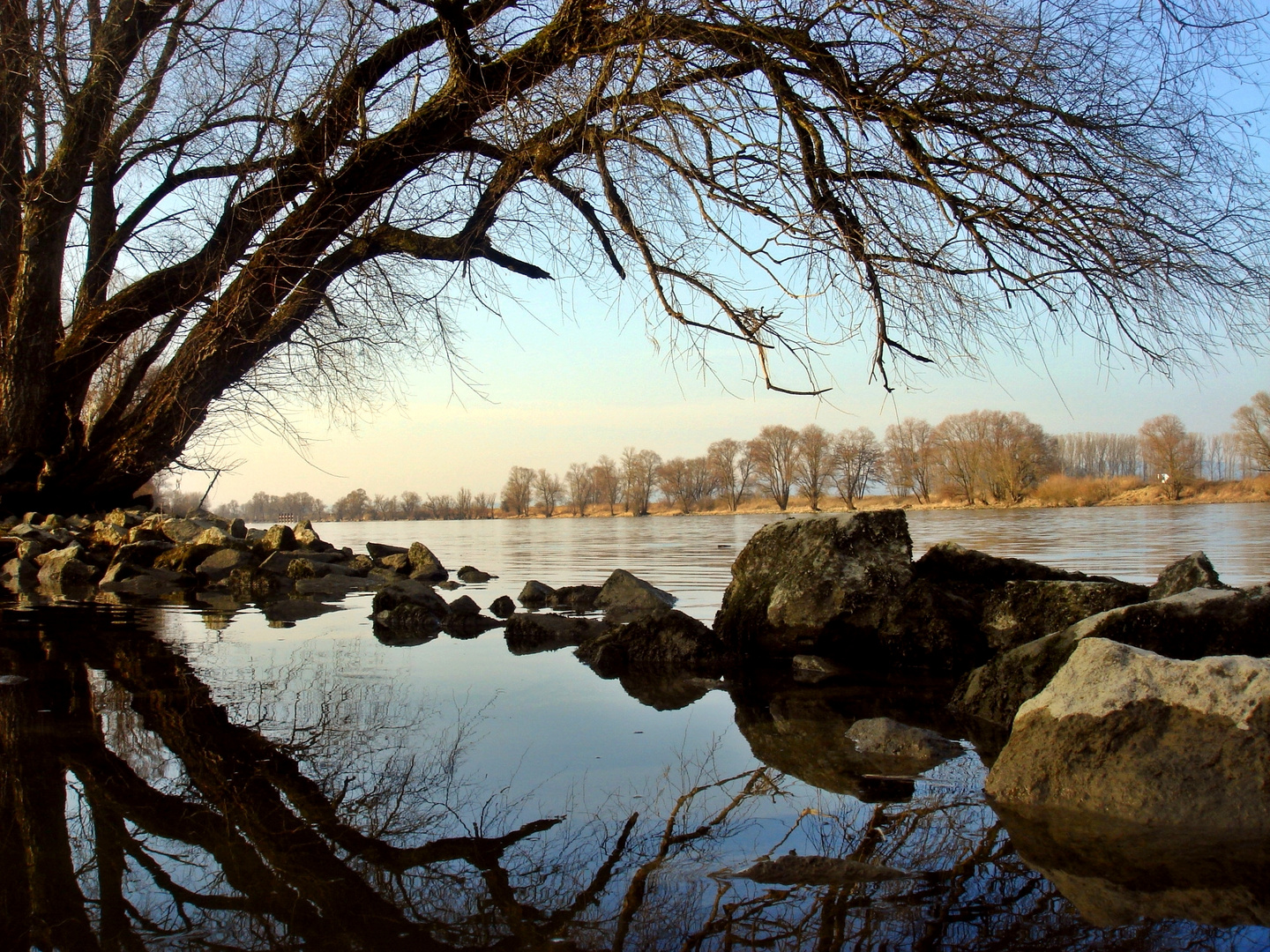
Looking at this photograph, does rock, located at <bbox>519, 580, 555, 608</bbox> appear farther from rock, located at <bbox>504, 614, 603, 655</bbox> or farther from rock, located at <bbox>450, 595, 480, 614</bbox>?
rock, located at <bbox>504, 614, 603, 655</bbox>

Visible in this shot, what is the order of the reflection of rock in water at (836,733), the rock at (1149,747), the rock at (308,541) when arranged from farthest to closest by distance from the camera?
the rock at (308,541) < the reflection of rock in water at (836,733) < the rock at (1149,747)

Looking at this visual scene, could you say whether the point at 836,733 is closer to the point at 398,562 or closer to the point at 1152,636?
the point at 1152,636

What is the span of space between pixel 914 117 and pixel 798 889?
12.1 feet

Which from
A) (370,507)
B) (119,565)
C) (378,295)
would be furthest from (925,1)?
(370,507)

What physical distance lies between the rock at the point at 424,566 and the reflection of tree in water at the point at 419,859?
806 cm

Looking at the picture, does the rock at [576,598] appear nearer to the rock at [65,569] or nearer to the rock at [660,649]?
the rock at [660,649]

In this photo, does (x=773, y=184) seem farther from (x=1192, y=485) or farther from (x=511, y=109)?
(x=1192, y=485)

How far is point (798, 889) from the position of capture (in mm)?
2080

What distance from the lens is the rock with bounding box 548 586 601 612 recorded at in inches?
311

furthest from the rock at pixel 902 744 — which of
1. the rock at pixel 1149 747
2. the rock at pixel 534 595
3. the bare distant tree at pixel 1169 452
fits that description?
the bare distant tree at pixel 1169 452

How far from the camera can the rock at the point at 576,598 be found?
7.89 metres

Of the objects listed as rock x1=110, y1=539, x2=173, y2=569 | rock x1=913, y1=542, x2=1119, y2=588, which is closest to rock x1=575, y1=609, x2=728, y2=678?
rock x1=913, y1=542, x2=1119, y2=588

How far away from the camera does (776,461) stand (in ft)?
211

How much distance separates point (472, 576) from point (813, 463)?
52.6 m
